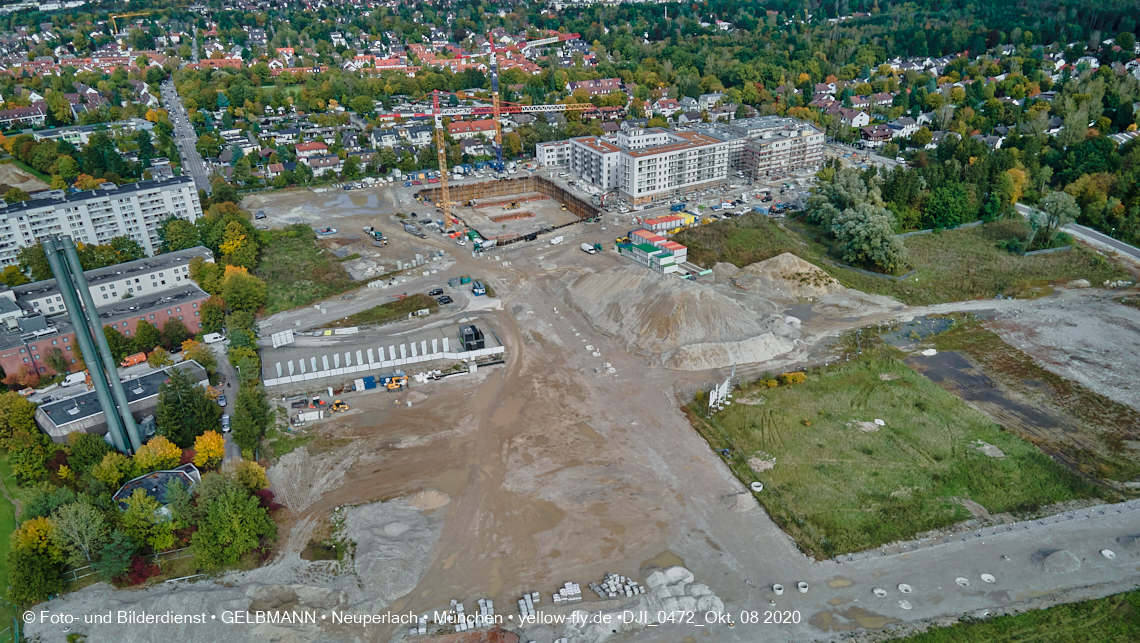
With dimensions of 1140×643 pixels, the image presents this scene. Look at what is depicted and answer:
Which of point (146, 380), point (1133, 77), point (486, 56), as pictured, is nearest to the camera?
point (146, 380)

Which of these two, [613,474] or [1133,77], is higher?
[1133,77]

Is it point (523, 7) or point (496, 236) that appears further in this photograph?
point (523, 7)

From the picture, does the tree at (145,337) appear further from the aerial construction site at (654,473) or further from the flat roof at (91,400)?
the aerial construction site at (654,473)

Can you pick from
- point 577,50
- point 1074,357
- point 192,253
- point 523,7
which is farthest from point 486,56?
point 1074,357

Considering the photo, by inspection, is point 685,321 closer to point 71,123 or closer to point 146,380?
point 146,380

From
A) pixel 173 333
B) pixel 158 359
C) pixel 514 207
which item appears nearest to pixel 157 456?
pixel 158 359

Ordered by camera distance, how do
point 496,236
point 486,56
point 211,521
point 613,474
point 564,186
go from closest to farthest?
Answer: point 211,521 → point 613,474 → point 496,236 → point 564,186 → point 486,56

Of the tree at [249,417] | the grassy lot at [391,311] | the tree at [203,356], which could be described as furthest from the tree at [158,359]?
the grassy lot at [391,311]

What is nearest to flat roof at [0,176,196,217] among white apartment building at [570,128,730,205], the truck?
the truck

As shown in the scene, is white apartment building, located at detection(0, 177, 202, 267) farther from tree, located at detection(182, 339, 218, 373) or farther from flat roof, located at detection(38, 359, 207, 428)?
flat roof, located at detection(38, 359, 207, 428)
